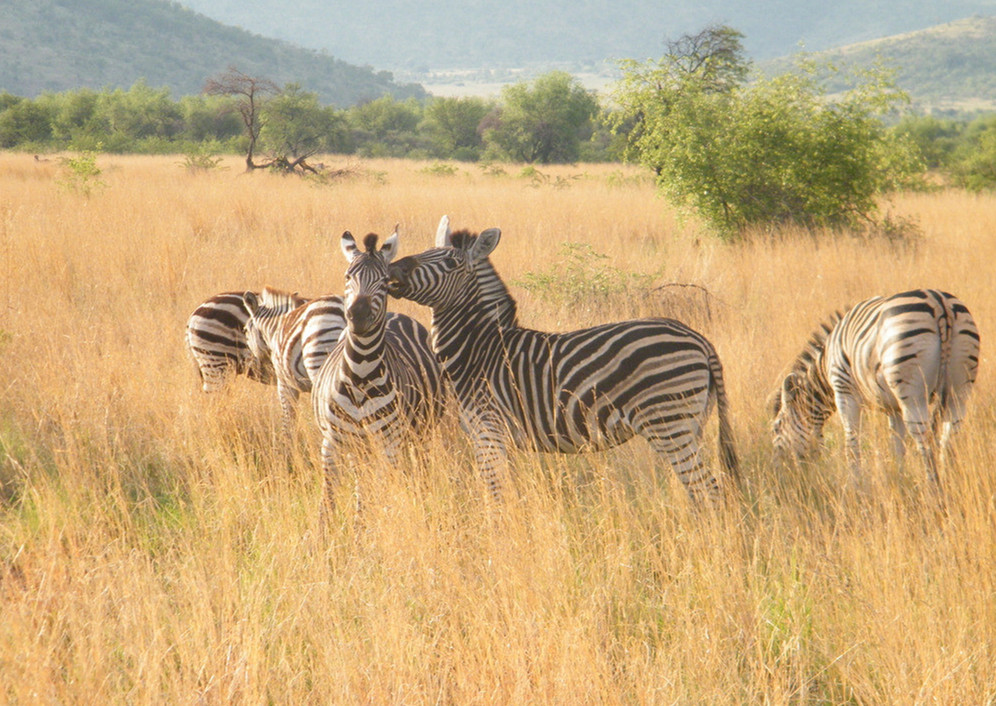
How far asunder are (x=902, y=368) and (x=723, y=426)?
1031mm

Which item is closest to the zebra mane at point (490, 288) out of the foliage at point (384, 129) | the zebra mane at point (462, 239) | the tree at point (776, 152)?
the zebra mane at point (462, 239)

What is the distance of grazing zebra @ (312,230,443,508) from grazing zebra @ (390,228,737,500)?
0.56 ft

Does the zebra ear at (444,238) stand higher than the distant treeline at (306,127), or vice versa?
the distant treeline at (306,127)

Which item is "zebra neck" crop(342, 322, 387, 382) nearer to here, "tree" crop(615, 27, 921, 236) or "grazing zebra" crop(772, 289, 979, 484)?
"grazing zebra" crop(772, 289, 979, 484)

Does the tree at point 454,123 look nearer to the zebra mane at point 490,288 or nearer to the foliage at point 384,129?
the foliage at point 384,129

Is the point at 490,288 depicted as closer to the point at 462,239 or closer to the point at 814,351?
the point at 462,239

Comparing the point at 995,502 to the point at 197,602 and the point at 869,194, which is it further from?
the point at 869,194

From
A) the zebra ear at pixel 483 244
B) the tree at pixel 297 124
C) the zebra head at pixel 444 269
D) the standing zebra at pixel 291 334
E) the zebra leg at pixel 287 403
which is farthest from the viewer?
the tree at pixel 297 124

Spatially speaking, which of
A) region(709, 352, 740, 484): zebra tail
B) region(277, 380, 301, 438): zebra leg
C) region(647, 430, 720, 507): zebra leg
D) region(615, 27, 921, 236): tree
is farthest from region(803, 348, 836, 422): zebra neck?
region(615, 27, 921, 236): tree

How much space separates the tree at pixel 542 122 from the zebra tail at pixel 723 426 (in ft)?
109

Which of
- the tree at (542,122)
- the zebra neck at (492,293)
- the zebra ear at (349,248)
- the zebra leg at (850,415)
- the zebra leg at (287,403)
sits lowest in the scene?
the zebra leg at (287,403)

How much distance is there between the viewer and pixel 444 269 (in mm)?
4000

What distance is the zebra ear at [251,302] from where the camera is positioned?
5699 millimetres

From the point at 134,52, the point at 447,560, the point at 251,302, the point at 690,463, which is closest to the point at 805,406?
the point at 690,463
